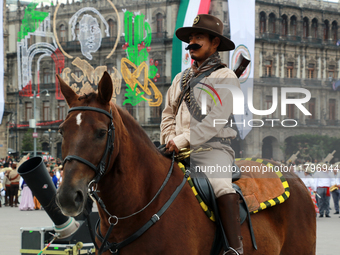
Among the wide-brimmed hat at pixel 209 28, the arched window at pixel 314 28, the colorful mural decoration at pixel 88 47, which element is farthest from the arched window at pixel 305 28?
the wide-brimmed hat at pixel 209 28

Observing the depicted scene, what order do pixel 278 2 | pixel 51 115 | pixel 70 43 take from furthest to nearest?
pixel 51 115, pixel 70 43, pixel 278 2

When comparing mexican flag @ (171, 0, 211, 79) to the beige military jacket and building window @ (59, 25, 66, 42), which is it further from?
building window @ (59, 25, 66, 42)

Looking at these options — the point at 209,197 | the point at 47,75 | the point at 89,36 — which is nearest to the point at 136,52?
the point at 89,36

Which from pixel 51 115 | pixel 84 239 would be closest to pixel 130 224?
pixel 84 239

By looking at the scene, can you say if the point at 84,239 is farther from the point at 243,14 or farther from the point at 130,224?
the point at 243,14

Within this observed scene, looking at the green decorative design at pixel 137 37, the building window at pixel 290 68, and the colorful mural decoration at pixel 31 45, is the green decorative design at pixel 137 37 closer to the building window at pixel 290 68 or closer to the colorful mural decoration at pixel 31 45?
the colorful mural decoration at pixel 31 45

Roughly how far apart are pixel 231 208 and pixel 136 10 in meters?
39.5

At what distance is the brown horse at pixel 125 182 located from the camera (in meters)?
2.43

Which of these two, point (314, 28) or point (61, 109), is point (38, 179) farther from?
point (61, 109)

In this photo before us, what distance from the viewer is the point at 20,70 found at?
41.5 m

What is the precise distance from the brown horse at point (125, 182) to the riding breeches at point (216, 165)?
23 centimetres

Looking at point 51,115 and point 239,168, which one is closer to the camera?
point 239,168

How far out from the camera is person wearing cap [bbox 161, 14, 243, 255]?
10.7ft

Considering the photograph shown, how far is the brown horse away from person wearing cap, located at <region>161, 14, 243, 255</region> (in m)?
0.20
